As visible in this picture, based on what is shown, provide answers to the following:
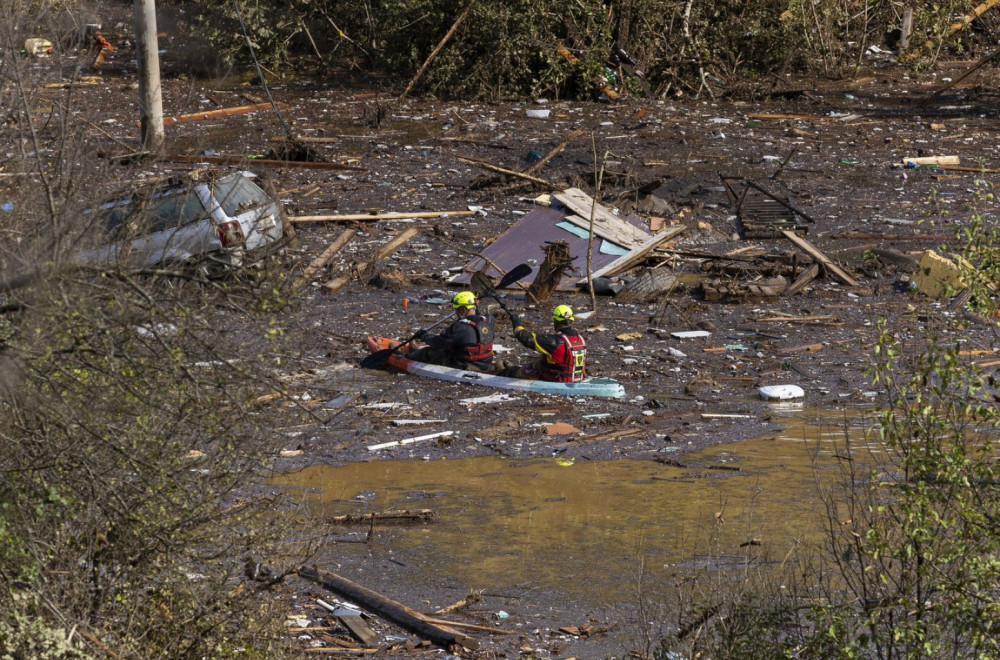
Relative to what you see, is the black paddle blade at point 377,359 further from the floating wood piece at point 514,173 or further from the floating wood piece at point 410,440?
the floating wood piece at point 514,173

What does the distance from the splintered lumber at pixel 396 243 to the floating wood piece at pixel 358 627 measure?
913 cm

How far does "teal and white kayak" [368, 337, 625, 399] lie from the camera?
1192 cm

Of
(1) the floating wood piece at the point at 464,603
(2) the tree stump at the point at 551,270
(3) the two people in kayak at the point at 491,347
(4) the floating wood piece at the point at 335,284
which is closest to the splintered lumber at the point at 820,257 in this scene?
(2) the tree stump at the point at 551,270

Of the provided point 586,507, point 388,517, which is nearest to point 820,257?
point 586,507

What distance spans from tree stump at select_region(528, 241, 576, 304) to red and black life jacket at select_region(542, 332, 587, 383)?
9.72 ft

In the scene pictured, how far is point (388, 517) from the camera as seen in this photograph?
917 cm

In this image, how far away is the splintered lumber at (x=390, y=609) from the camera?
7.20 metres

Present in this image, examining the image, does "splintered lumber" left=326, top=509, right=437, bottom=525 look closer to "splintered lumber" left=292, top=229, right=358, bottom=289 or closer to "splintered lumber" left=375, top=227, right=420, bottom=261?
"splintered lumber" left=292, top=229, right=358, bottom=289

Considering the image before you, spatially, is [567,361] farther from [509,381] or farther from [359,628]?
[359,628]

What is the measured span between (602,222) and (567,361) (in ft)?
15.6

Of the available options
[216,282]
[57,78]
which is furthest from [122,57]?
[216,282]

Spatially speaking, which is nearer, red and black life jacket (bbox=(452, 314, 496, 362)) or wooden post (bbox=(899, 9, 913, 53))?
red and black life jacket (bbox=(452, 314, 496, 362))

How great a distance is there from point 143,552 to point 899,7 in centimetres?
2467

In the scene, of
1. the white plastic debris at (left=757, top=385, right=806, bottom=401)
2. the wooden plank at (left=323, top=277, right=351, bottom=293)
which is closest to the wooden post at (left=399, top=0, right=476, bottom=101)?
the wooden plank at (left=323, top=277, right=351, bottom=293)
